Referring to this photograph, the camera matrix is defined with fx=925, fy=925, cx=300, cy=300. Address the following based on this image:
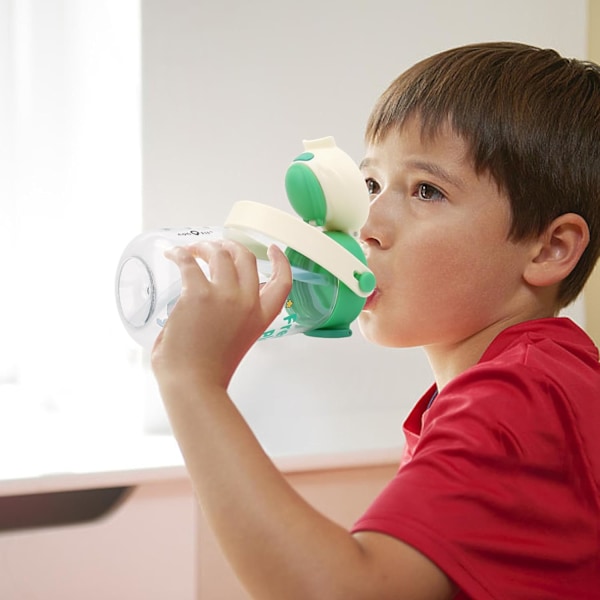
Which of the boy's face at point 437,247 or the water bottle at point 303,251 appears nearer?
the water bottle at point 303,251

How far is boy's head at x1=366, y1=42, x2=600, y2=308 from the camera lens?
0.86m

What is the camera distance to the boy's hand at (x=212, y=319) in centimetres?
65

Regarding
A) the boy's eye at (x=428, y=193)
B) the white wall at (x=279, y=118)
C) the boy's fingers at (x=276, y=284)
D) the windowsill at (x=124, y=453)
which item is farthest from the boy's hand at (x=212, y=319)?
the white wall at (x=279, y=118)

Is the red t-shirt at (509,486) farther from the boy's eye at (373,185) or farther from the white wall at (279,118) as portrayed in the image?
the white wall at (279,118)

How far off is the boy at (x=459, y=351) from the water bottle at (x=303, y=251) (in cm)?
4

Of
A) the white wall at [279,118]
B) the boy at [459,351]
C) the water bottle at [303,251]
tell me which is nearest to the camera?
the boy at [459,351]

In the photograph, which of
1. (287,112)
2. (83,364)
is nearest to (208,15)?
(287,112)

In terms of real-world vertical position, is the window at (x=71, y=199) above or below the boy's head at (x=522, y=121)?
below

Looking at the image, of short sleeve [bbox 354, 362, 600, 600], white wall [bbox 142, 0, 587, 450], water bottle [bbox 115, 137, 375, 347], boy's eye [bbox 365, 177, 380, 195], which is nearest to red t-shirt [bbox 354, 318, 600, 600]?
short sleeve [bbox 354, 362, 600, 600]

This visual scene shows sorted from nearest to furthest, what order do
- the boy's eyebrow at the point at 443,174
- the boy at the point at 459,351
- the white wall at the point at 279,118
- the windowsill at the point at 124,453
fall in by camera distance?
the boy at the point at 459,351
the boy's eyebrow at the point at 443,174
the windowsill at the point at 124,453
the white wall at the point at 279,118

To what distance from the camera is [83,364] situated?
1.57m

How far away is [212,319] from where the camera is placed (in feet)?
2.15

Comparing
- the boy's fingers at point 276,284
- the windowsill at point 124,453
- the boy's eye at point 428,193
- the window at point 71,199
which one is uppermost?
the boy's eye at point 428,193

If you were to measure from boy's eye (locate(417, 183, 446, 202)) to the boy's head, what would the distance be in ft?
0.14
